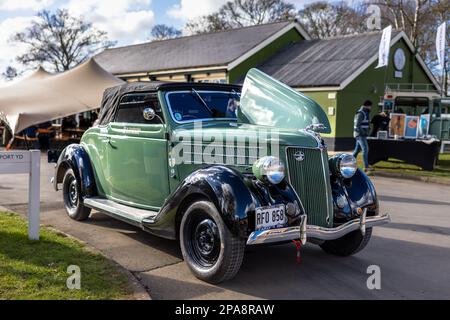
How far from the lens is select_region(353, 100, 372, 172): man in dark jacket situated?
38.2 ft

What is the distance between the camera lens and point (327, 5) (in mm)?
38406

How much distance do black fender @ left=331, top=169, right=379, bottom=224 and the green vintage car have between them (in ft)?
0.04

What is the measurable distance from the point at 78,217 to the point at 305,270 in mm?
3453

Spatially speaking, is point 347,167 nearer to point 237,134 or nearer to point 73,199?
point 237,134

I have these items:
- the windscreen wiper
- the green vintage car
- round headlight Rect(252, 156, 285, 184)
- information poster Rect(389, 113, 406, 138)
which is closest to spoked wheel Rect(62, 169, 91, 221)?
the green vintage car

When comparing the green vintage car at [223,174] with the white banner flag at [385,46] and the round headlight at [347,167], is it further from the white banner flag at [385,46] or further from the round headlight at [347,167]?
the white banner flag at [385,46]

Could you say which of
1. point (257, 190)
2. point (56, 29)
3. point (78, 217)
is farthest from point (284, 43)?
point (56, 29)

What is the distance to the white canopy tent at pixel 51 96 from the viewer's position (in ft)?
23.7

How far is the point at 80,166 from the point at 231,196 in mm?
3221

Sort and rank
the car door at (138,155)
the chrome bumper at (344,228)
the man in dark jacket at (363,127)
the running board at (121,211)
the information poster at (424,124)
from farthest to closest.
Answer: the information poster at (424,124) < the man in dark jacket at (363,127) < the car door at (138,155) < the running board at (121,211) < the chrome bumper at (344,228)

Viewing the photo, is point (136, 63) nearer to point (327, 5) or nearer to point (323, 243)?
point (327, 5)

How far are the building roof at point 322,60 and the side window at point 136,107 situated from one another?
48.0 ft

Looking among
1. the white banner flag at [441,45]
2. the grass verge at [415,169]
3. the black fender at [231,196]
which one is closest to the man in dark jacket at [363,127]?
the grass verge at [415,169]
